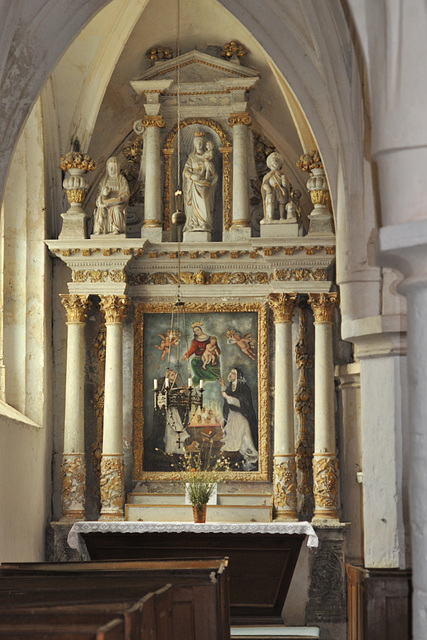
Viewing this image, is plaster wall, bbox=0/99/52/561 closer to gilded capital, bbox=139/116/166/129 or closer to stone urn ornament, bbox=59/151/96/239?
stone urn ornament, bbox=59/151/96/239

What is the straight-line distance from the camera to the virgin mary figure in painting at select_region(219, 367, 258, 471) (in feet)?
43.8

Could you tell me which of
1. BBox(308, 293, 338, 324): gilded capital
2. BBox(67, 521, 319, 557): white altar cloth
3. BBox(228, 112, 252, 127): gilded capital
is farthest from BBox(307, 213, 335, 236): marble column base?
BBox(67, 521, 319, 557): white altar cloth

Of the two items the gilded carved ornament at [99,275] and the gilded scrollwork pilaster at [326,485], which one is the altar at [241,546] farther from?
the gilded carved ornament at [99,275]

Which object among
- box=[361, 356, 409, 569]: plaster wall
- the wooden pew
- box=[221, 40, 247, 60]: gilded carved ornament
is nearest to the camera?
the wooden pew

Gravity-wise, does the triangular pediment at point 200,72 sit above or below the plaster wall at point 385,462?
above

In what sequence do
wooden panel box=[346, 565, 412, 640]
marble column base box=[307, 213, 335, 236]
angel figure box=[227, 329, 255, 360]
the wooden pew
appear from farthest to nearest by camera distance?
angel figure box=[227, 329, 255, 360]
marble column base box=[307, 213, 335, 236]
wooden panel box=[346, 565, 412, 640]
the wooden pew

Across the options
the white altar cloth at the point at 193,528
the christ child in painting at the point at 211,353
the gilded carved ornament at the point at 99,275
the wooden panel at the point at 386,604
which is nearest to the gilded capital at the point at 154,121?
the gilded carved ornament at the point at 99,275

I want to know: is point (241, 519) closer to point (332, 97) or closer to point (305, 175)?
point (305, 175)

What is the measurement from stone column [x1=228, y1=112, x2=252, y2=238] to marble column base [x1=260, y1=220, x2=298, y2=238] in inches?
12.2

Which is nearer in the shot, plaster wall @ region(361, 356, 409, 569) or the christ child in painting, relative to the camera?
plaster wall @ region(361, 356, 409, 569)

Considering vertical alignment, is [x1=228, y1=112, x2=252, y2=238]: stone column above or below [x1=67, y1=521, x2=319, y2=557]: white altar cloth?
above

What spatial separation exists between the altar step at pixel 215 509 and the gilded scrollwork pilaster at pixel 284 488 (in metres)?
0.17

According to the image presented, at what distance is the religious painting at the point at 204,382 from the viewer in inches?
526

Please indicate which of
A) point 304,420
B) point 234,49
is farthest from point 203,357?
point 234,49
